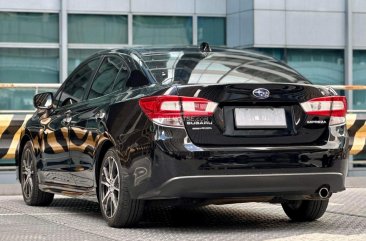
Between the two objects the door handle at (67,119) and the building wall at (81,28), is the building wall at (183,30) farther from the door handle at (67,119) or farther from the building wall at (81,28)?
the door handle at (67,119)

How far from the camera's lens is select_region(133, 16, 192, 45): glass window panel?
2327cm

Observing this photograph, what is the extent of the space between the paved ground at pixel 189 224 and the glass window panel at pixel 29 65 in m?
12.5

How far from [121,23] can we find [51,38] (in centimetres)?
169

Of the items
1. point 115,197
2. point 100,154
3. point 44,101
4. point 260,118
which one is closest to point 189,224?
point 115,197

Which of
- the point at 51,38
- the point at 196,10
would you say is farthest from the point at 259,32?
the point at 51,38

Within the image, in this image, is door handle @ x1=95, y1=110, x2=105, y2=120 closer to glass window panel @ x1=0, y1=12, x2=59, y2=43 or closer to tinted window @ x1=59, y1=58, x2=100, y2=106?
tinted window @ x1=59, y1=58, x2=100, y2=106

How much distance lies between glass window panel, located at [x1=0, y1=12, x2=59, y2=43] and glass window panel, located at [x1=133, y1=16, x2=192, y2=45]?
1929 mm

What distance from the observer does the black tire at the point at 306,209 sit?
8438 millimetres

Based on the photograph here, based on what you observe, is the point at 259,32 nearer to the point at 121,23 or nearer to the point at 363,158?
the point at 121,23

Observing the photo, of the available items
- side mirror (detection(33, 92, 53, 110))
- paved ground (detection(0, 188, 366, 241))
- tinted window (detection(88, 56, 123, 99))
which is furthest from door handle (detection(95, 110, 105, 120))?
side mirror (detection(33, 92, 53, 110))

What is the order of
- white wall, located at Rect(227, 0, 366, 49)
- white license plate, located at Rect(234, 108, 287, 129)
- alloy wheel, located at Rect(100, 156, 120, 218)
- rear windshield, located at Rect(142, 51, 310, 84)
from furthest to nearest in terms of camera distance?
white wall, located at Rect(227, 0, 366, 49) < alloy wheel, located at Rect(100, 156, 120, 218) < rear windshield, located at Rect(142, 51, 310, 84) < white license plate, located at Rect(234, 108, 287, 129)

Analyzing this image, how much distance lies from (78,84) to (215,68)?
204 centimetres

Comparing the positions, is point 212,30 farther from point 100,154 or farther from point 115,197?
point 115,197

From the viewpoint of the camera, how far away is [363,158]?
15.9 metres
